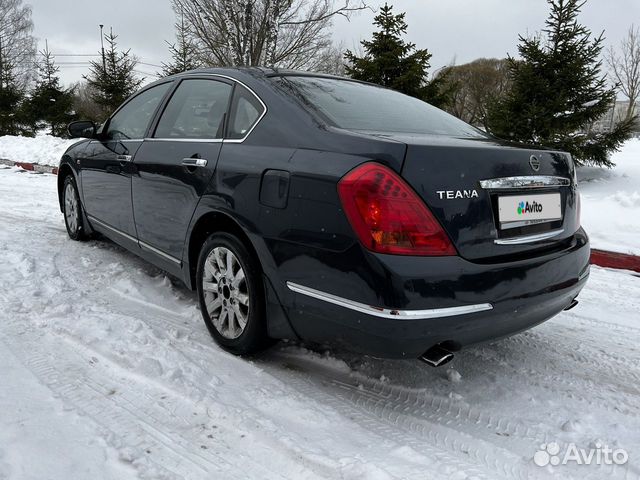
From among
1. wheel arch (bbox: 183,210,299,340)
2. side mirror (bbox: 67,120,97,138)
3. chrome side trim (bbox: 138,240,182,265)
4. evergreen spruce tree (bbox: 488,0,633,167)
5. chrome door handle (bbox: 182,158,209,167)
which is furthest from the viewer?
evergreen spruce tree (bbox: 488,0,633,167)

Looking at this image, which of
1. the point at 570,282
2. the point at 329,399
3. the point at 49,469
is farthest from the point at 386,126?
the point at 49,469

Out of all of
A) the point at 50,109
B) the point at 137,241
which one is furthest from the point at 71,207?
the point at 50,109

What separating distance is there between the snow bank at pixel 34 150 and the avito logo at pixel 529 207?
1328 centimetres

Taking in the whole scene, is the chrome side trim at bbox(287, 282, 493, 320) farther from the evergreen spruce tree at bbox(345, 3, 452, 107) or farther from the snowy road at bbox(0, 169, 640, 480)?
the evergreen spruce tree at bbox(345, 3, 452, 107)

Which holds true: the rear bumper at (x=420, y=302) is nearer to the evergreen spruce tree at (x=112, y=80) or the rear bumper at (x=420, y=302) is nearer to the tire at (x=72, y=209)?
the tire at (x=72, y=209)

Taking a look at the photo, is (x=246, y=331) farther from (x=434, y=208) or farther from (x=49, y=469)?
(x=434, y=208)

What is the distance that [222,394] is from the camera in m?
2.14

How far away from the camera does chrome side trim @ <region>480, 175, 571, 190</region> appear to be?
6.30 feet

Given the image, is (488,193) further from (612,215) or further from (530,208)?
(612,215)

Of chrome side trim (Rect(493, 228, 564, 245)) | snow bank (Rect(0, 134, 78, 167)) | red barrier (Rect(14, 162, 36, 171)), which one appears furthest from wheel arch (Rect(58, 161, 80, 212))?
snow bank (Rect(0, 134, 78, 167))

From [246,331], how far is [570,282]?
1575 millimetres

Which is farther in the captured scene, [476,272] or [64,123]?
[64,123]

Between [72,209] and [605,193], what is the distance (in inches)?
321

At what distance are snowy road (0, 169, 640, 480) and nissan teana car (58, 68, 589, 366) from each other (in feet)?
0.95
